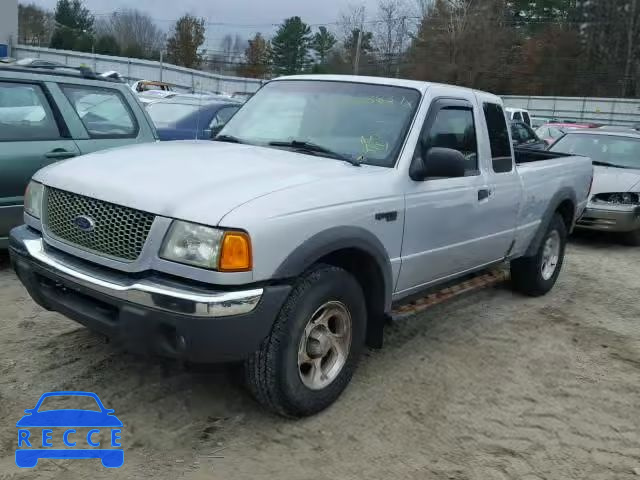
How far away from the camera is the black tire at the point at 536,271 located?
20.0 feet

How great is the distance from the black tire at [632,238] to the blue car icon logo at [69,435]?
28.1ft

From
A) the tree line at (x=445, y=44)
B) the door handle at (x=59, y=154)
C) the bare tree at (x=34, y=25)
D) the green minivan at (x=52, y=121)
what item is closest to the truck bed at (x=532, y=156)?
the green minivan at (x=52, y=121)

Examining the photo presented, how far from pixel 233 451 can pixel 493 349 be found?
243 cm

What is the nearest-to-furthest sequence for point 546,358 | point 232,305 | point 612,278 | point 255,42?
point 232,305 < point 546,358 < point 612,278 < point 255,42

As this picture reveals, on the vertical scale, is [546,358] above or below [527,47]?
below

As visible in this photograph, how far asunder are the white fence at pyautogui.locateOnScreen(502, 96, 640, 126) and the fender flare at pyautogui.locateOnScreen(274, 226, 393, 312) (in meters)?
46.6

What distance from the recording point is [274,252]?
305 centimetres

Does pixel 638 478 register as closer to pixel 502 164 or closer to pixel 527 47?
pixel 502 164

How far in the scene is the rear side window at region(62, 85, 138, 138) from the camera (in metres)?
6.07

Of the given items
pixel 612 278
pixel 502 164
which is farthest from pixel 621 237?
pixel 502 164

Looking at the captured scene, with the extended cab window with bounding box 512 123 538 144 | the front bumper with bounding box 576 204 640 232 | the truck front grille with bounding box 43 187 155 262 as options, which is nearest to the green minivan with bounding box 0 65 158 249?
the truck front grille with bounding box 43 187 155 262

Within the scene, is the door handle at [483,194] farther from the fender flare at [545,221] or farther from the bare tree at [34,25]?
the bare tree at [34,25]

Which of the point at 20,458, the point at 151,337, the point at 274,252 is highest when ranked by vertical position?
the point at 274,252

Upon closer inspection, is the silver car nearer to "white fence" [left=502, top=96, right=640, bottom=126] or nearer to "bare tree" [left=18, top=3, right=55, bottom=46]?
"white fence" [left=502, top=96, right=640, bottom=126]
